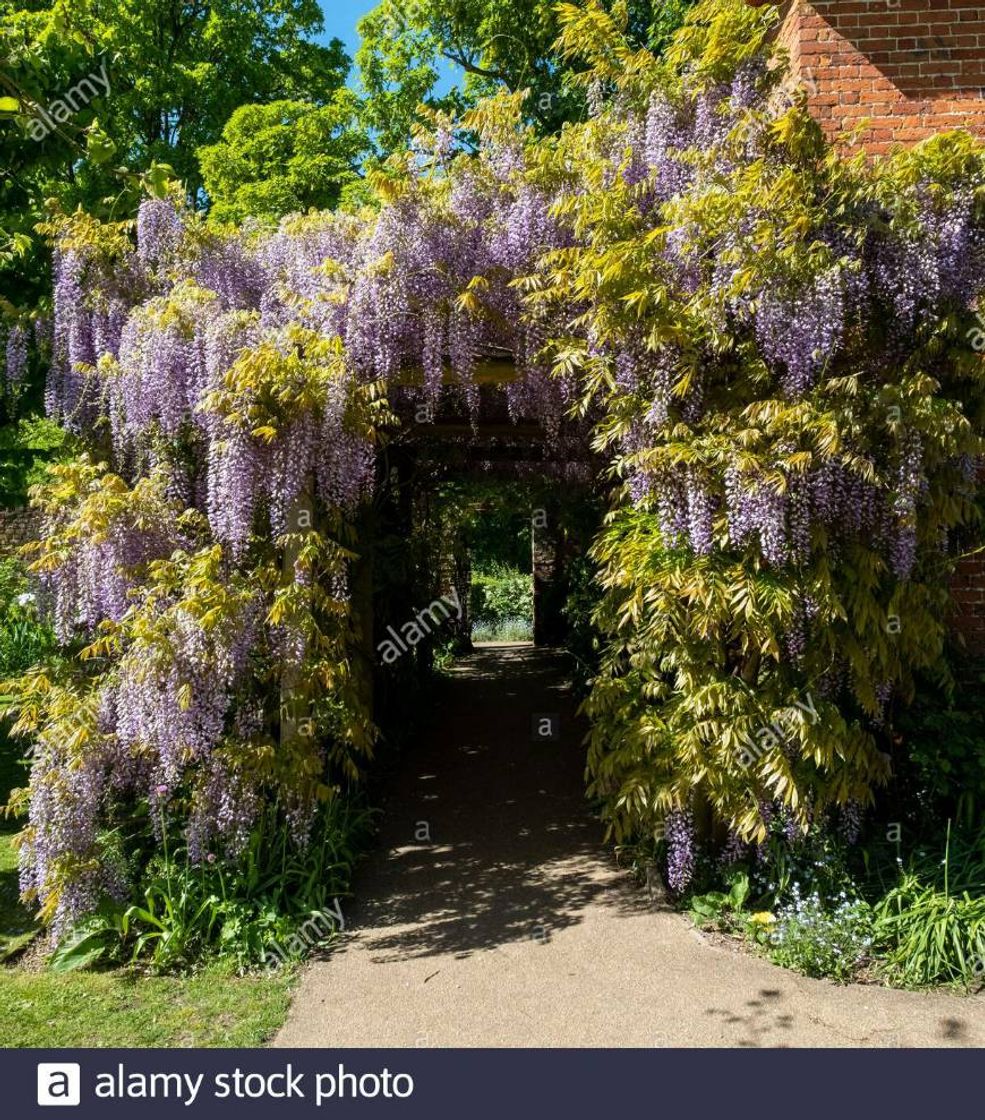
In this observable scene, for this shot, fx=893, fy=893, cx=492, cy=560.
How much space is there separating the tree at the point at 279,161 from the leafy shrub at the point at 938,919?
11.1 metres

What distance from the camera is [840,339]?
13.8 ft

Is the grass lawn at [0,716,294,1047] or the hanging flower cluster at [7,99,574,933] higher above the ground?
the hanging flower cluster at [7,99,574,933]

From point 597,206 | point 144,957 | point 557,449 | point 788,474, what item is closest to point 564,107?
point 557,449

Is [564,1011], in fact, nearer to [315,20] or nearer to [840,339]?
[840,339]

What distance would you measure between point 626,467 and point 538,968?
2.42 metres

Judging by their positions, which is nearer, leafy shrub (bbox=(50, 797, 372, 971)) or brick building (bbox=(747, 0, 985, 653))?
leafy shrub (bbox=(50, 797, 372, 971))

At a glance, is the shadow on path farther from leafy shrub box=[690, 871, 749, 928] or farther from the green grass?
A: the green grass

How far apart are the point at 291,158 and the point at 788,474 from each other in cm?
1133

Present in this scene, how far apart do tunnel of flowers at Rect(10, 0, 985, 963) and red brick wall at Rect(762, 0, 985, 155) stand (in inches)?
22.6

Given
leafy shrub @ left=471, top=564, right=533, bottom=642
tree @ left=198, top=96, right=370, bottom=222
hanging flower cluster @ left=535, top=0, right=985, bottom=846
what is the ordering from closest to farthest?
hanging flower cluster @ left=535, top=0, right=985, bottom=846, tree @ left=198, top=96, right=370, bottom=222, leafy shrub @ left=471, top=564, right=533, bottom=642

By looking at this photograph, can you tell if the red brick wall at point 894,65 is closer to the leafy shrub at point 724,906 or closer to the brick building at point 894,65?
the brick building at point 894,65

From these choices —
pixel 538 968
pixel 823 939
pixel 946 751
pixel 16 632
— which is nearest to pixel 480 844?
pixel 538 968

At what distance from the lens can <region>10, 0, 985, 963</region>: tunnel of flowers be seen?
4.18 meters
